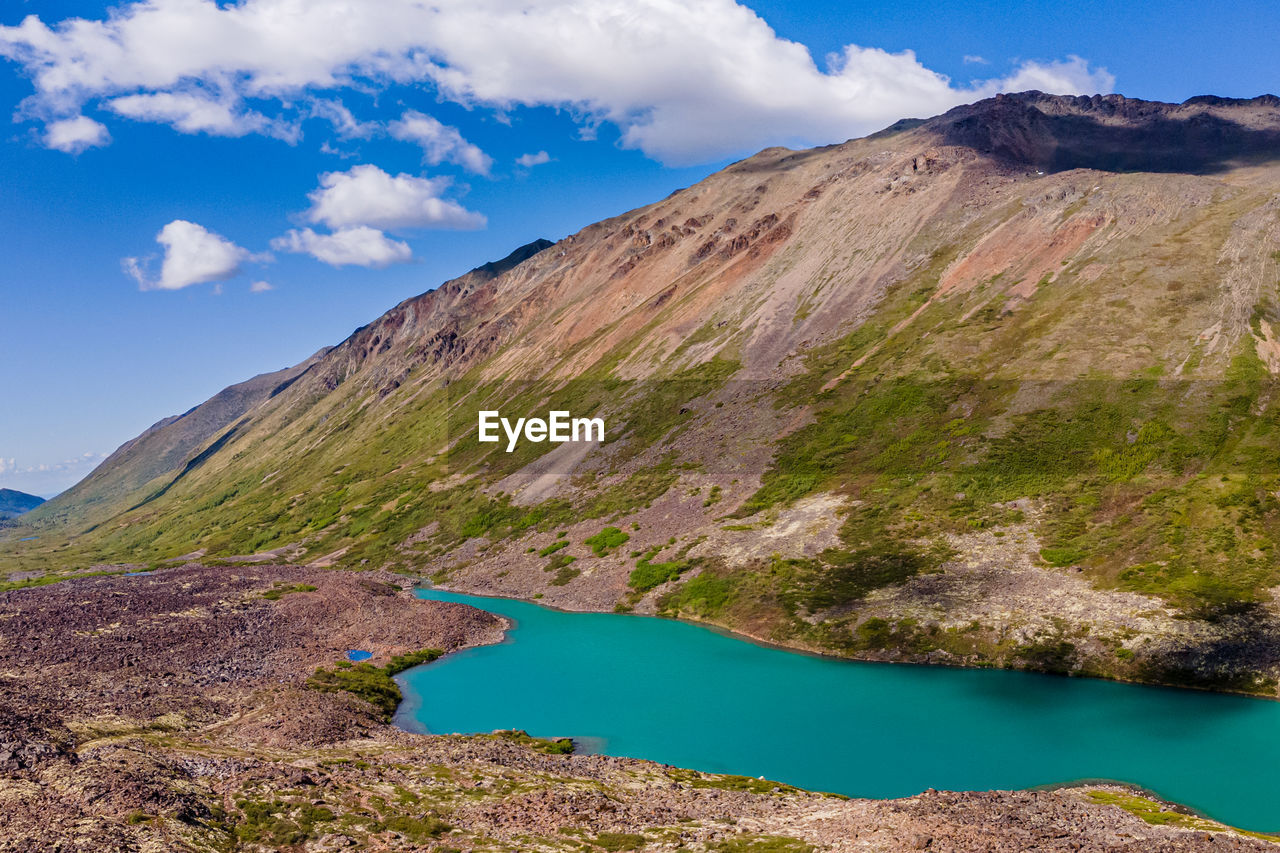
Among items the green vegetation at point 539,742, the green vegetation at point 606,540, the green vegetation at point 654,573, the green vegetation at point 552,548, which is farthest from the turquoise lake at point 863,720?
the green vegetation at point 552,548

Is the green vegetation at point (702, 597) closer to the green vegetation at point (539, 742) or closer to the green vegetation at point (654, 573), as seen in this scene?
the green vegetation at point (654, 573)

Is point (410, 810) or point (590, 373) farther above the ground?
point (590, 373)

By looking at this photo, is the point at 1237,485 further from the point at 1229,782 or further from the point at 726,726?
the point at 726,726

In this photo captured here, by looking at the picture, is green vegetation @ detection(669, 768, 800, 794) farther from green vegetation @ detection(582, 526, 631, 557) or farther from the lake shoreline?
green vegetation @ detection(582, 526, 631, 557)

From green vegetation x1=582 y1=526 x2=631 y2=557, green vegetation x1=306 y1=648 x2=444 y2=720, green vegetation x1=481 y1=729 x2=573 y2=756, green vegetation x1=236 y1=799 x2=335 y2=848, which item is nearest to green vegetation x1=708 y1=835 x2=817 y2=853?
green vegetation x1=236 y1=799 x2=335 y2=848

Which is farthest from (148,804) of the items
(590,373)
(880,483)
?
(590,373)

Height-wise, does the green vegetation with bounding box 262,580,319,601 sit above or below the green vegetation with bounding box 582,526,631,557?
below
